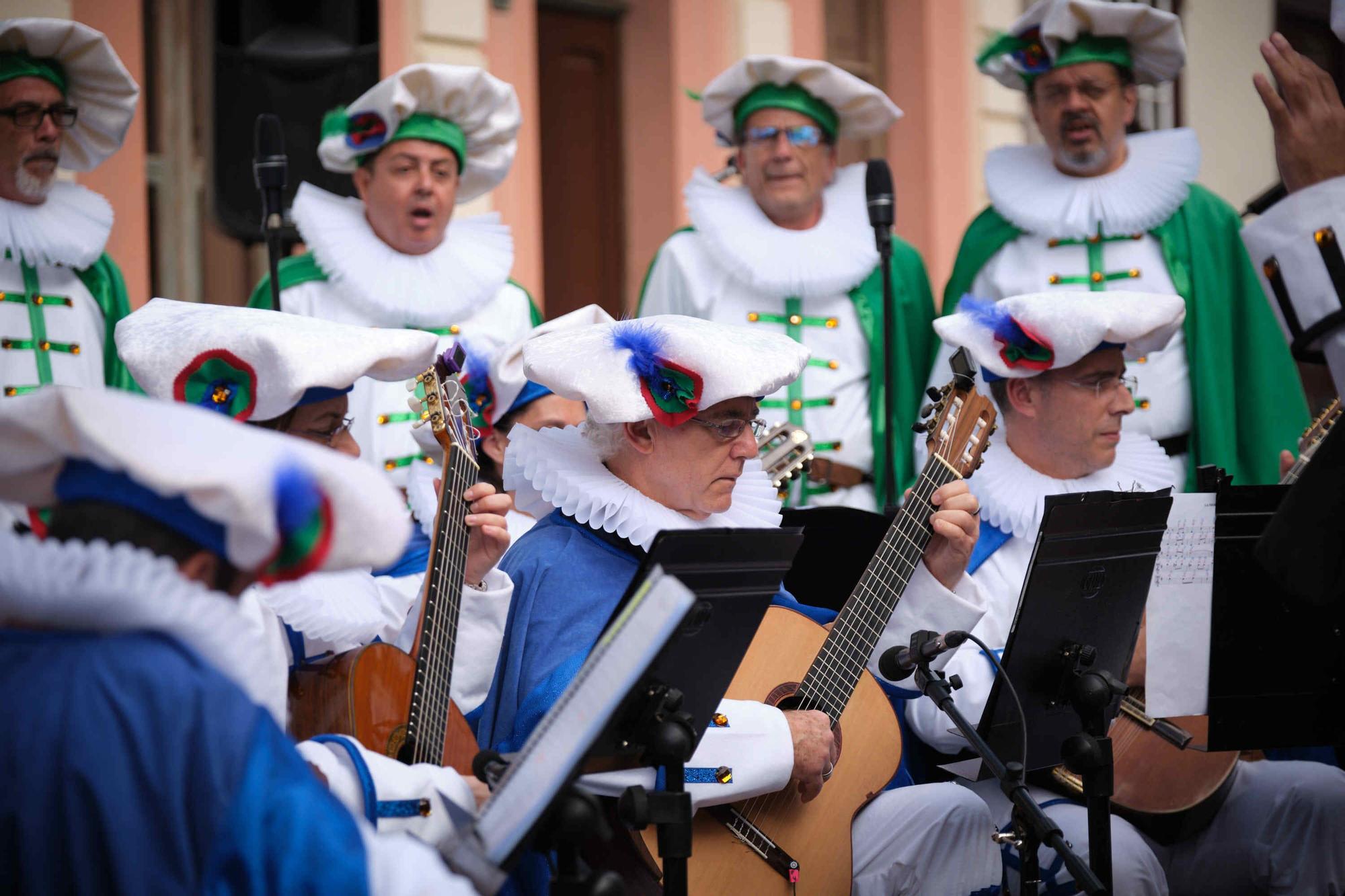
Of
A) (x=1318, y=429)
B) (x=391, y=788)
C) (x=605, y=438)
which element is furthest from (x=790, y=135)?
(x=391, y=788)

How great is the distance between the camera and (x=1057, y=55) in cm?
581

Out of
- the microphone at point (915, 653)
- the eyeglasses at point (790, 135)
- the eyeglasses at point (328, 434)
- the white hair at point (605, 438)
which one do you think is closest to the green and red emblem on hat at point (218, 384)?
the eyeglasses at point (328, 434)

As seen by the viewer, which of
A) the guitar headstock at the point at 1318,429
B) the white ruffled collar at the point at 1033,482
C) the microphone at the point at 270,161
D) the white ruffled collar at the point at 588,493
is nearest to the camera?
the white ruffled collar at the point at 588,493

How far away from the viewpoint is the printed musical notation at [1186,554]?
11.0ft

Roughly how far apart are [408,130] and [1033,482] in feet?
8.96

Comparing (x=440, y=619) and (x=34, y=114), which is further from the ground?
(x=34, y=114)

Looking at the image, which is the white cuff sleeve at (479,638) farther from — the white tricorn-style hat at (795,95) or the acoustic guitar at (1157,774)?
the white tricorn-style hat at (795,95)

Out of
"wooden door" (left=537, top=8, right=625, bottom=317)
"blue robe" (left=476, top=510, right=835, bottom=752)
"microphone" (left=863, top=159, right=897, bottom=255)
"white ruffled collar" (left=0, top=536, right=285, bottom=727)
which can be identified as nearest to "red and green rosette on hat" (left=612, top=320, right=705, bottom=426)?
"blue robe" (left=476, top=510, right=835, bottom=752)

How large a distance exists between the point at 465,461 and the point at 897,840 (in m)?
1.33

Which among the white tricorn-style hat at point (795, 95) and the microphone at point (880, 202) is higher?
the white tricorn-style hat at point (795, 95)

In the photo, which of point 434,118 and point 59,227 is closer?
point 59,227

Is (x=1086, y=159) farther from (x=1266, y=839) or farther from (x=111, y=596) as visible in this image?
(x=111, y=596)

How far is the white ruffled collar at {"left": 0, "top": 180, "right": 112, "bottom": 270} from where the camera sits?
5094 mm

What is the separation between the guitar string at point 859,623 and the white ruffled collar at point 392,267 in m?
2.35
